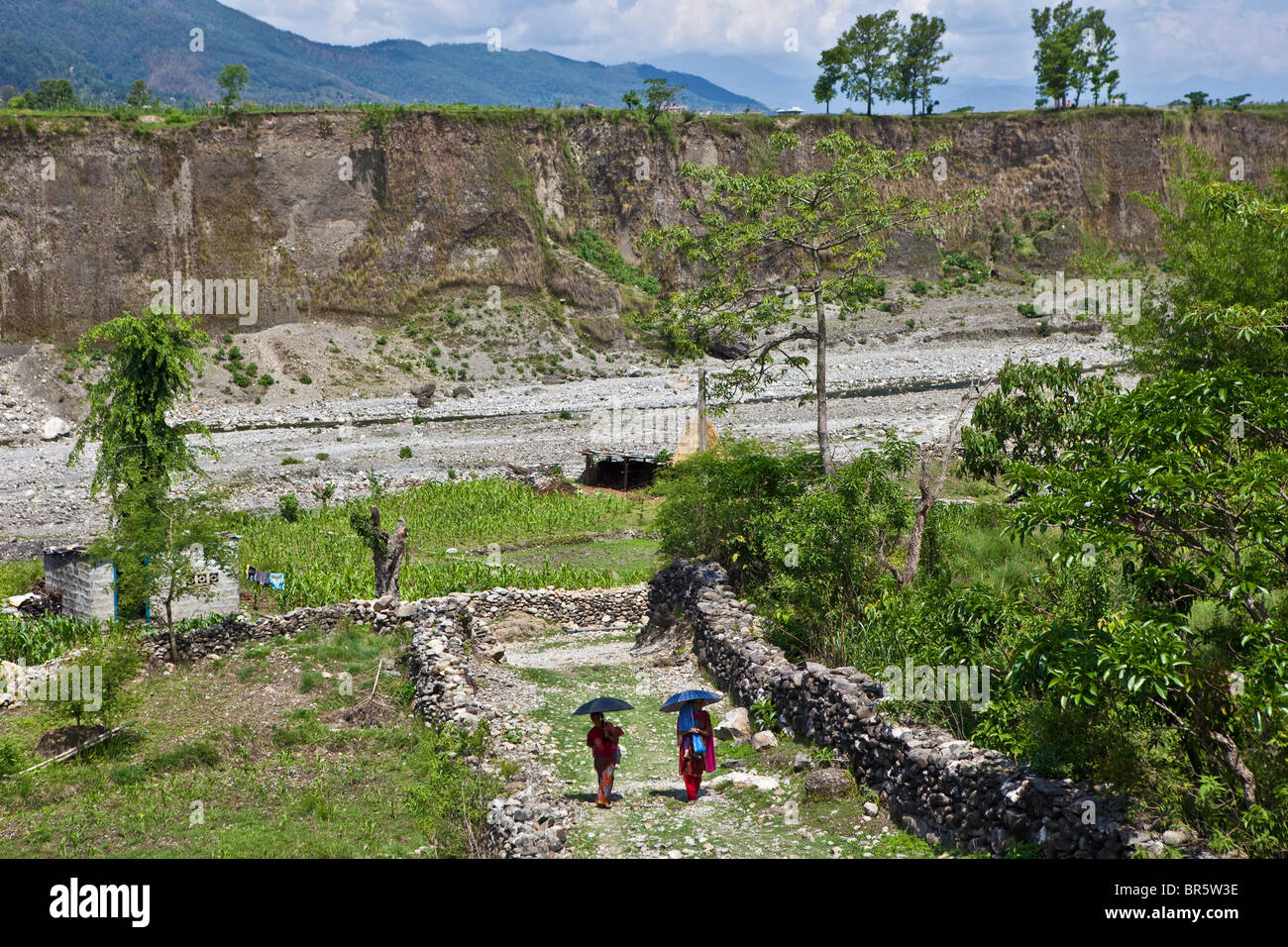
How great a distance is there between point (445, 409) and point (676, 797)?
42689 mm

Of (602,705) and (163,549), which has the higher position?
(163,549)

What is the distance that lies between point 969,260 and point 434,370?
1690 inches

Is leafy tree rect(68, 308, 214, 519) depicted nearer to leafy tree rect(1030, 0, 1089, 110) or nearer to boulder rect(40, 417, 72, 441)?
boulder rect(40, 417, 72, 441)

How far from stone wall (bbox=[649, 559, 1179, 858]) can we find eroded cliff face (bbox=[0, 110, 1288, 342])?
49.6 metres

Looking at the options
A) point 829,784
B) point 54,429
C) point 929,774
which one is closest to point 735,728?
point 829,784

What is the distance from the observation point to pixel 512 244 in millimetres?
68438

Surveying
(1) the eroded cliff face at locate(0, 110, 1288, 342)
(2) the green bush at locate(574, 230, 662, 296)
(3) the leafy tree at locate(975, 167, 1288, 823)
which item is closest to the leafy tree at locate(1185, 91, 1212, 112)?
(1) the eroded cliff face at locate(0, 110, 1288, 342)

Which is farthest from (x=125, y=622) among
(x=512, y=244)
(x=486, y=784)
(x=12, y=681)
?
(x=512, y=244)

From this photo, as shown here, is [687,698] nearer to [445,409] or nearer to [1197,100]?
[445,409]

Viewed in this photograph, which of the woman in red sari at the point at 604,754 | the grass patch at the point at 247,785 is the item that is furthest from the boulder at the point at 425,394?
the woman in red sari at the point at 604,754

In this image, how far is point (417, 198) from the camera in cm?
6638

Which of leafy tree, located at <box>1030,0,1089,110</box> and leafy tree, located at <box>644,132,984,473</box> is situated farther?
leafy tree, located at <box>1030,0,1089,110</box>

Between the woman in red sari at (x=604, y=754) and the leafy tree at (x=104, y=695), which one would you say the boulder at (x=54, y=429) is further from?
the woman in red sari at (x=604, y=754)

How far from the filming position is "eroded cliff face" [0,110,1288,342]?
184 feet
